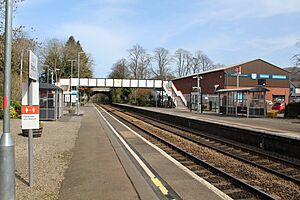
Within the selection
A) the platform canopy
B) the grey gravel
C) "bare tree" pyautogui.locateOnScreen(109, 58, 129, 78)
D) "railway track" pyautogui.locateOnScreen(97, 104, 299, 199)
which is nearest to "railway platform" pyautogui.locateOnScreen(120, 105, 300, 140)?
"railway track" pyautogui.locateOnScreen(97, 104, 299, 199)

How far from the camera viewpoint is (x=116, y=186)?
7453 millimetres

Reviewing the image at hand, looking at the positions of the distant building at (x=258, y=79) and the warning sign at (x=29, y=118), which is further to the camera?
the distant building at (x=258, y=79)

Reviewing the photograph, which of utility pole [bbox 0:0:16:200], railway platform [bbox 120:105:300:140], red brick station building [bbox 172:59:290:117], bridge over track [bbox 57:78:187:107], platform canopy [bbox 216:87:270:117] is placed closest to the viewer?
utility pole [bbox 0:0:16:200]

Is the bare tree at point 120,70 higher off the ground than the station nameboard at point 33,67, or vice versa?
the bare tree at point 120,70

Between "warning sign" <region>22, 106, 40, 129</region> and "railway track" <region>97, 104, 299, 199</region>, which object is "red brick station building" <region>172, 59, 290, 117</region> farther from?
"warning sign" <region>22, 106, 40, 129</region>

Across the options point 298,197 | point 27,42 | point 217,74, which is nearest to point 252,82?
point 217,74

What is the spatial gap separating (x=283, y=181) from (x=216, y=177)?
1583mm

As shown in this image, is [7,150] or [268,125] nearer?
[7,150]

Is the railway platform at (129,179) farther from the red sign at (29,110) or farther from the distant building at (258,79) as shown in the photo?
the distant building at (258,79)

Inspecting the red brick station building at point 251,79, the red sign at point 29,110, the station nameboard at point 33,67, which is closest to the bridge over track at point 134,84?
the red brick station building at point 251,79

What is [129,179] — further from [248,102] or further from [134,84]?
[134,84]

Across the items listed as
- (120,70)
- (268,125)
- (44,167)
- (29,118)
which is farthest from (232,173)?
(120,70)

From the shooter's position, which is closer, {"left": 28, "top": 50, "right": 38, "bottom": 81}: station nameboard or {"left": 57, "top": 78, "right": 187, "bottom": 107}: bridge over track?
{"left": 28, "top": 50, "right": 38, "bottom": 81}: station nameboard

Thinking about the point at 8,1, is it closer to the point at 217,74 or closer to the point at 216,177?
the point at 216,177
